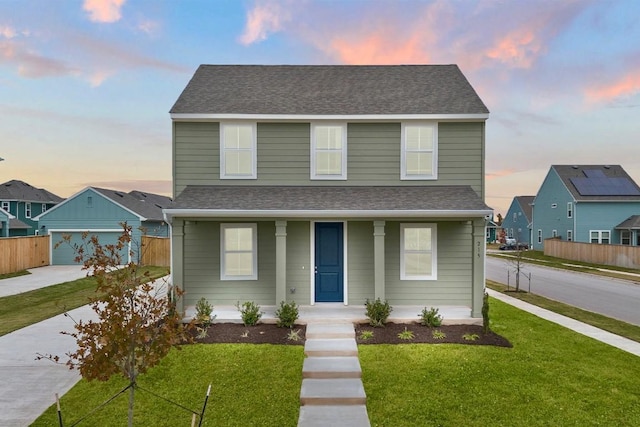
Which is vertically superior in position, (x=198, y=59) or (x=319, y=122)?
(x=198, y=59)

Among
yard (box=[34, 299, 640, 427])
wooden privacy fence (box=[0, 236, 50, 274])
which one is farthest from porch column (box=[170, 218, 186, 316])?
wooden privacy fence (box=[0, 236, 50, 274])

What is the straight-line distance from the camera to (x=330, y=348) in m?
8.03

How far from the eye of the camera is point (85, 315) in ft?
38.8

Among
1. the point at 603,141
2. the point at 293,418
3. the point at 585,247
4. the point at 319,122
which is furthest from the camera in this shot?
the point at 585,247

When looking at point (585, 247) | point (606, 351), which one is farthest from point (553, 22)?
point (585, 247)

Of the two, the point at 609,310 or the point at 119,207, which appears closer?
the point at 609,310

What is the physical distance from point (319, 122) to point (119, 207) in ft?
70.7

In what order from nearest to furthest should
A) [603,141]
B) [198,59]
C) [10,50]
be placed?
[198,59] → [10,50] → [603,141]

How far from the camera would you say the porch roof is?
31.9ft

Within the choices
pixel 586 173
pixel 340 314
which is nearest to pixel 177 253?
pixel 340 314

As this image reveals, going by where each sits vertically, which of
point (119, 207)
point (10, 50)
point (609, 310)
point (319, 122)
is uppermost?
point (10, 50)

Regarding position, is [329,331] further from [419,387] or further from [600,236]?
[600,236]

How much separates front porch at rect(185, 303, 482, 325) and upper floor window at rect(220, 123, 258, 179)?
13.8 feet

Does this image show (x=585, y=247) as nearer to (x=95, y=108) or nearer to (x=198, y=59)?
(x=198, y=59)
